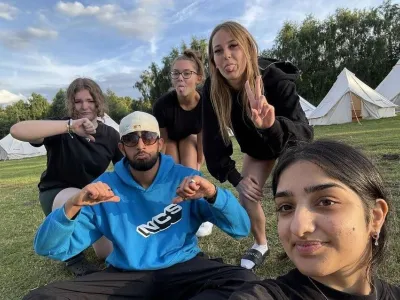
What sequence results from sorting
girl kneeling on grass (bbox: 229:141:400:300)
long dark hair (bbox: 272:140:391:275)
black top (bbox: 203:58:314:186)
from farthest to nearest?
black top (bbox: 203:58:314:186) → long dark hair (bbox: 272:140:391:275) → girl kneeling on grass (bbox: 229:141:400:300)

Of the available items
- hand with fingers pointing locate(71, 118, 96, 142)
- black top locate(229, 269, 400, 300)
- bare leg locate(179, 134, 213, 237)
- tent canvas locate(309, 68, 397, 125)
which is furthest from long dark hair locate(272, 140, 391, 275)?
tent canvas locate(309, 68, 397, 125)

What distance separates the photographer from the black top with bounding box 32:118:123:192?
3.94m

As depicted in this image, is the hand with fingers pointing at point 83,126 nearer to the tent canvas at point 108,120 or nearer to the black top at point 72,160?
the black top at point 72,160

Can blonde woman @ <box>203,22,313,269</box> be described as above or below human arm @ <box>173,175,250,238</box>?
above

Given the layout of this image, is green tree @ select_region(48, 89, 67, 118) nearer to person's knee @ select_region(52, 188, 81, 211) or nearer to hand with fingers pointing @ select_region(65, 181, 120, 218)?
person's knee @ select_region(52, 188, 81, 211)

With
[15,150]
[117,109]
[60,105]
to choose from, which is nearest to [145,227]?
[60,105]

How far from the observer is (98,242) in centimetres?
392

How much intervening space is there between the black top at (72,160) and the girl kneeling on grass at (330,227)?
289 centimetres

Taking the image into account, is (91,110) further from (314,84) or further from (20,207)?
(314,84)

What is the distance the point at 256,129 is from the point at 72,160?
6.68ft

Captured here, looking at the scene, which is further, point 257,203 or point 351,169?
point 257,203

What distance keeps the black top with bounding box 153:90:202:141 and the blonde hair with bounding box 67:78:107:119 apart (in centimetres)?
72

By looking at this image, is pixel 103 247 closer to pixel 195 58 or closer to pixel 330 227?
pixel 195 58

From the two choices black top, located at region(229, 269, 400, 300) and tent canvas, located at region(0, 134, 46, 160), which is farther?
tent canvas, located at region(0, 134, 46, 160)
